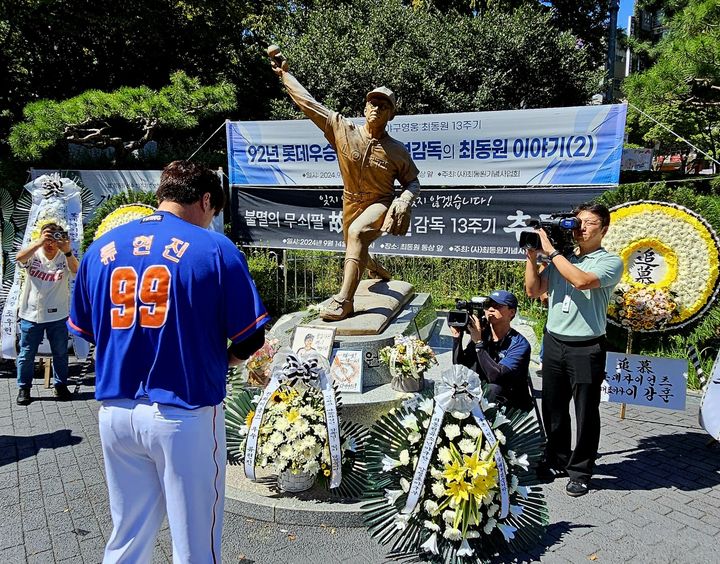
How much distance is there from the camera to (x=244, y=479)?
365 centimetres

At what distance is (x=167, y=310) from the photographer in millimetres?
1970

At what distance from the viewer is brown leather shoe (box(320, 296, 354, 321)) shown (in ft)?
14.6

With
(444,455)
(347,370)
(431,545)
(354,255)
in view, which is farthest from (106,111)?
(431,545)

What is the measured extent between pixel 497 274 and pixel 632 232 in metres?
3.16

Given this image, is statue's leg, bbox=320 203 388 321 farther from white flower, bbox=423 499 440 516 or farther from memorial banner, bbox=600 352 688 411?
memorial banner, bbox=600 352 688 411

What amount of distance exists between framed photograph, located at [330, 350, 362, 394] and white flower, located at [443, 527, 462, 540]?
1.37 m

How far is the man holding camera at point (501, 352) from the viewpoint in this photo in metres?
3.57

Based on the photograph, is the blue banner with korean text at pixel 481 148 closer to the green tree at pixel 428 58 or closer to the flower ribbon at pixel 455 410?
the flower ribbon at pixel 455 410

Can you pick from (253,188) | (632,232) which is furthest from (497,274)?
(253,188)

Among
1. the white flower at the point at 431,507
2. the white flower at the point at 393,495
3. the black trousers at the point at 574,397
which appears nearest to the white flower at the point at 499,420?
the white flower at the point at 431,507

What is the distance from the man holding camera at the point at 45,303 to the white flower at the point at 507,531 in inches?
168

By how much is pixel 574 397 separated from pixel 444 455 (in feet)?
3.92

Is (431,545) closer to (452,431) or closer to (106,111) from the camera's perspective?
(452,431)

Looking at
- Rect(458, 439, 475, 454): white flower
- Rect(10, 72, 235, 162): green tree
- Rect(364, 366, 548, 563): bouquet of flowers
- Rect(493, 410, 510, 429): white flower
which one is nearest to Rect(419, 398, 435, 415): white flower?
Rect(364, 366, 548, 563): bouquet of flowers
